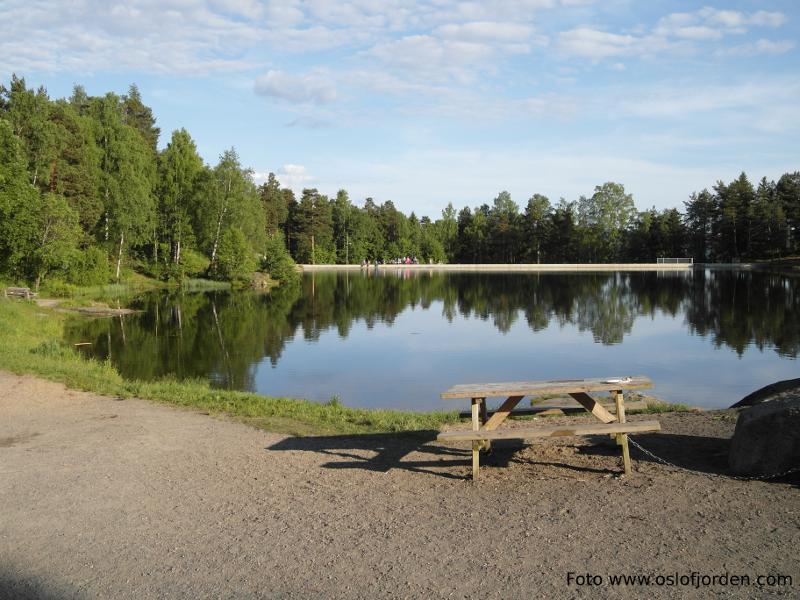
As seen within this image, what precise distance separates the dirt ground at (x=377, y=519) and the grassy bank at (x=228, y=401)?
4.54 ft

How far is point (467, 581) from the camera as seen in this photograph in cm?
493

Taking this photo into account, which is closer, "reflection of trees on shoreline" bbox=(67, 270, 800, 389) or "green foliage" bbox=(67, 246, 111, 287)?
"reflection of trees on shoreline" bbox=(67, 270, 800, 389)

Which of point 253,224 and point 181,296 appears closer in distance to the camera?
point 181,296

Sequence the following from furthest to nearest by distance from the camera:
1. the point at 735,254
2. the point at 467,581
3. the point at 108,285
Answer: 1. the point at 735,254
2. the point at 108,285
3. the point at 467,581

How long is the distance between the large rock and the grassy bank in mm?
4724

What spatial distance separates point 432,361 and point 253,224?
48930 millimetres

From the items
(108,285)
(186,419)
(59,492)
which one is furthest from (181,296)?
(59,492)

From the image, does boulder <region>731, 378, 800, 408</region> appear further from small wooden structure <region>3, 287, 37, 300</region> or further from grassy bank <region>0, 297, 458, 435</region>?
small wooden structure <region>3, 287, 37, 300</region>

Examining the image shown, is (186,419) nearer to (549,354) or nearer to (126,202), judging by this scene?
(549,354)

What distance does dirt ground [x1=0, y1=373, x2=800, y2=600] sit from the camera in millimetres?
4984

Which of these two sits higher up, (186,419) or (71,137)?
(71,137)

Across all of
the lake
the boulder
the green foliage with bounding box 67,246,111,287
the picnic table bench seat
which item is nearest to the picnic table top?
the picnic table bench seat

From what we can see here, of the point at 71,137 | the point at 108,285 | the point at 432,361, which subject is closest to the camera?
the point at 432,361

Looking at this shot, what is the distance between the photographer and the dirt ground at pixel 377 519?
16.4 feet
